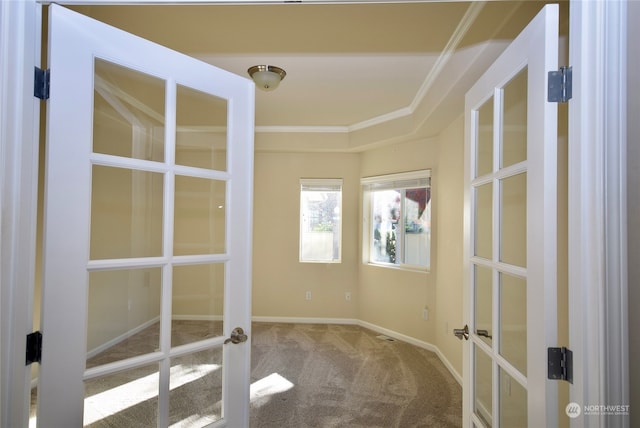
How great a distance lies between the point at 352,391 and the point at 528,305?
2.28m

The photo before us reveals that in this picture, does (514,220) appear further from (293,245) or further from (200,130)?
(293,245)

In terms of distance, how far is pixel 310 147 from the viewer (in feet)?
16.3

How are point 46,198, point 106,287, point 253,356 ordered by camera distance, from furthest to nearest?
1. point 253,356
2. point 106,287
3. point 46,198

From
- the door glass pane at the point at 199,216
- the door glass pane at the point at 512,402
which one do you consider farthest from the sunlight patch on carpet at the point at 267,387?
the door glass pane at the point at 512,402

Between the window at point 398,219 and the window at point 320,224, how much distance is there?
0.43 meters

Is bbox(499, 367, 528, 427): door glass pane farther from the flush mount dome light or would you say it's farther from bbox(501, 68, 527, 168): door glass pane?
the flush mount dome light

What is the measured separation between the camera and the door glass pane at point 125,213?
124 cm

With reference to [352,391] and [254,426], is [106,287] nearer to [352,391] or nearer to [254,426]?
[254,426]

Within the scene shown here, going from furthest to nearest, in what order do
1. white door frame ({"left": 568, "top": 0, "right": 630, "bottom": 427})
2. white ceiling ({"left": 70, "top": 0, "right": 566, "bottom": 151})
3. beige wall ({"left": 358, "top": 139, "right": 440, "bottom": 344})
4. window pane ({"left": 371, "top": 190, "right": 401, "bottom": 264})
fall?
window pane ({"left": 371, "top": 190, "right": 401, "bottom": 264}), beige wall ({"left": 358, "top": 139, "right": 440, "bottom": 344}), white ceiling ({"left": 70, "top": 0, "right": 566, "bottom": 151}), white door frame ({"left": 568, "top": 0, "right": 630, "bottom": 427})

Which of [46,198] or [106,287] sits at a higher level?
[46,198]

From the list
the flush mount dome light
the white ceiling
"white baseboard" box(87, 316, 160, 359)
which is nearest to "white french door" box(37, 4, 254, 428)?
"white baseboard" box(87, 316, 160, 359)

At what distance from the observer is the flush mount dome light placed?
270 cm

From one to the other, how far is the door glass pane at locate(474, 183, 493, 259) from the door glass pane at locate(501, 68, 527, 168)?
7.5 inches

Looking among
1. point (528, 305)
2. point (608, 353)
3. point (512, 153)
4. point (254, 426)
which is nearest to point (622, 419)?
point (608, 353)
